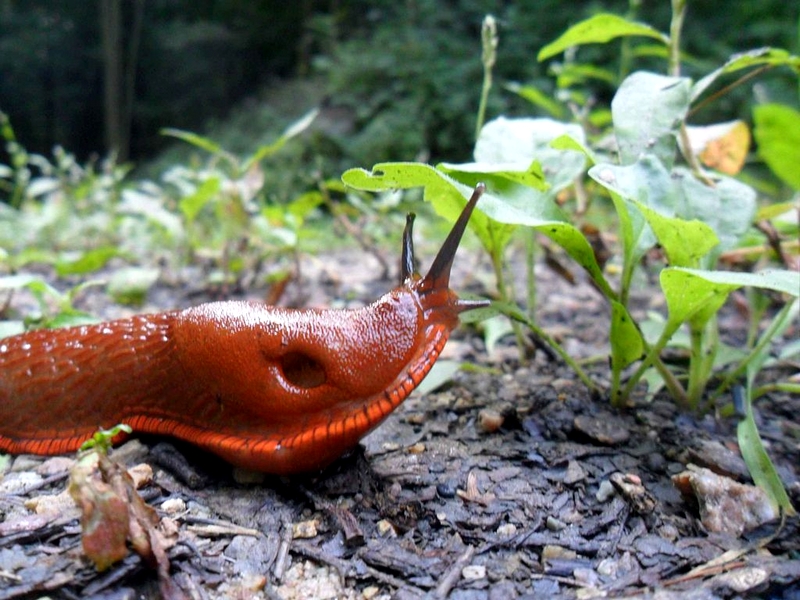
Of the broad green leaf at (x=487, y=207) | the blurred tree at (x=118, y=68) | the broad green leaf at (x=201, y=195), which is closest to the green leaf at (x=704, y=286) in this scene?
the broad green leaf at (x=487, y=207)

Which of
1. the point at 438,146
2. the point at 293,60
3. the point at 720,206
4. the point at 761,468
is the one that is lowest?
the point at 438,146

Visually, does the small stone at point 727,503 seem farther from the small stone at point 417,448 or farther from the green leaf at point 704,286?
the small stone at point 417,448

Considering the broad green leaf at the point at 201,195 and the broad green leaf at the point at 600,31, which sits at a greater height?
the broad green leaf at the point at 600,31

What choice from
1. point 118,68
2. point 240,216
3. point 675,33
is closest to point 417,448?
point 675,33

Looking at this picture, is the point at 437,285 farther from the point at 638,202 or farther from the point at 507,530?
the point at 507,530

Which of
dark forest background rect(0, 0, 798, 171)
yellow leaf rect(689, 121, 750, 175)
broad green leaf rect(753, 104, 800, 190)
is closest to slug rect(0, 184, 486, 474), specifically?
yellow leaf rect(689, 121, 750, 175)

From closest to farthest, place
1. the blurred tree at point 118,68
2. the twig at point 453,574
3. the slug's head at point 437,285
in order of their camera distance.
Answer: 1. the twig at point 453,574
2. the slug's head at point 437,285
3. the blurred tree at point 118,68

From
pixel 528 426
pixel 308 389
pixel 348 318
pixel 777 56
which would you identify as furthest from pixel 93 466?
pixel 777 56
